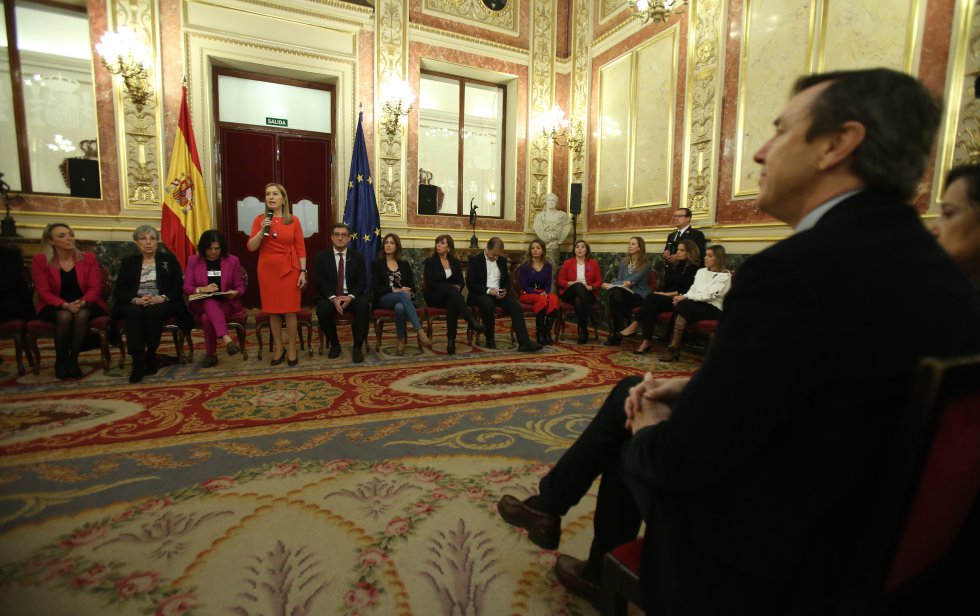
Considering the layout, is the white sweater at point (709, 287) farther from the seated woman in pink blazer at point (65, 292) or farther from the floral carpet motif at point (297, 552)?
the seated woman in pink blazer at point (65, 292)

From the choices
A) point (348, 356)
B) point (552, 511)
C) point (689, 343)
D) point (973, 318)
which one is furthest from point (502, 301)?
point (973, 318)

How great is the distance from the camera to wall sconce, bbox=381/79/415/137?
6.77m

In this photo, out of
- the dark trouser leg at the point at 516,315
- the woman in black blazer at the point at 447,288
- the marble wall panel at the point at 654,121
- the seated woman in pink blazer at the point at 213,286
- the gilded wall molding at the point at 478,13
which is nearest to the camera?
the seated woman in pink blazer at the point at 213,286

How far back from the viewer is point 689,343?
5250mm

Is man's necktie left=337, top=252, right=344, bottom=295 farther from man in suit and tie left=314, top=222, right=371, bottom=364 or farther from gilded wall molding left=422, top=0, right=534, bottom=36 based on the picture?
gilded wall molding left=422, top=0, right=534, bottom=36

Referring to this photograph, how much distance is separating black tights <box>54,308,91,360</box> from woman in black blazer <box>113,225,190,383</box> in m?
0.22

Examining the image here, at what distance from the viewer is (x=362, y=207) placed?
6.52 m

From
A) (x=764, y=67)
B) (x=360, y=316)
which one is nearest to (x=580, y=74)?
(x=764, y=67)

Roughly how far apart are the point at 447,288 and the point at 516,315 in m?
0.76

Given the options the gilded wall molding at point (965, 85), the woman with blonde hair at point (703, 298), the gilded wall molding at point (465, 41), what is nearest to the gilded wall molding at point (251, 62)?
the gilded wall molding at point (465, 41)

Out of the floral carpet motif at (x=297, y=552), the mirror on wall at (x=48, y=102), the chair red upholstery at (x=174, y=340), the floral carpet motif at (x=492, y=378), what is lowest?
the floral carpet motif at (x=297, y=552)

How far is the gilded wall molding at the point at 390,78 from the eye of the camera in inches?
266

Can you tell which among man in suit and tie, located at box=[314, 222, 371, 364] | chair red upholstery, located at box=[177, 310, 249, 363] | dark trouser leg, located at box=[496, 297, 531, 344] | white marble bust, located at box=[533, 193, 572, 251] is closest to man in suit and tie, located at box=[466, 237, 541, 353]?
dark trouser leg, located at box=[496, 297, 531, 344]

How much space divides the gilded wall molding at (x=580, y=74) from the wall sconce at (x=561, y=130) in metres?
0.05
